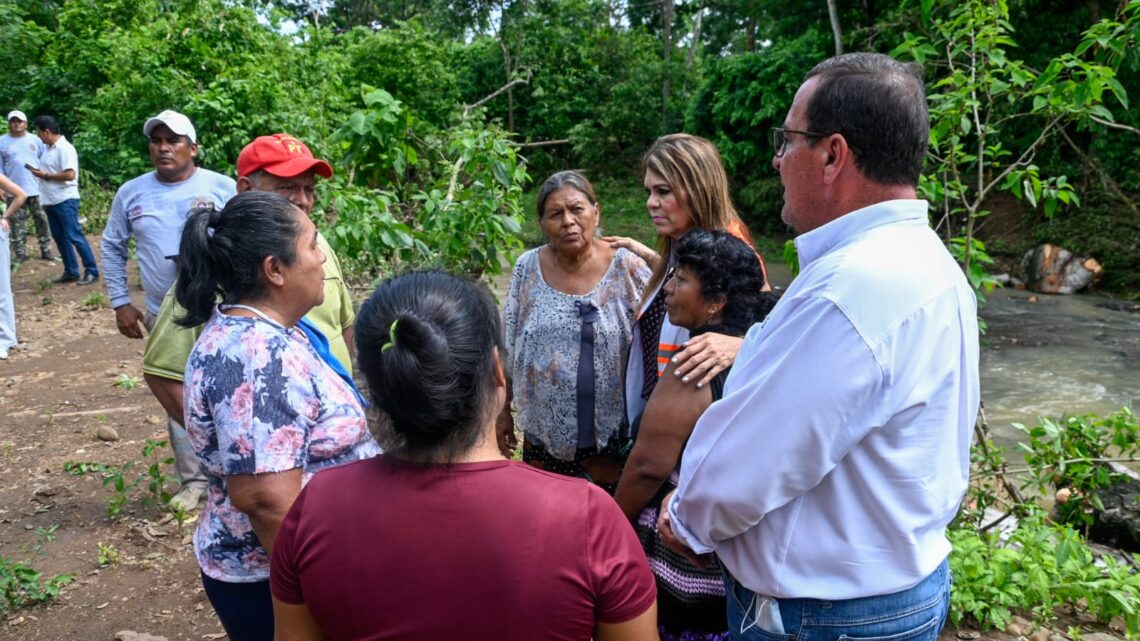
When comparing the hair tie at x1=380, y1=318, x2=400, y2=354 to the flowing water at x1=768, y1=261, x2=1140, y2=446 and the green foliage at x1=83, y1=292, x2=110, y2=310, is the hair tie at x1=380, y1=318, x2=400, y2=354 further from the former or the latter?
the green foliage at x1=83, y1=292, x2=110, y2=310

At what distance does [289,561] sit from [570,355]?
1.86 metres

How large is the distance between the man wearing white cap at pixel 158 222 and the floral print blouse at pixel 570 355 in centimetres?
199

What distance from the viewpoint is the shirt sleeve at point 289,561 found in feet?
4.67

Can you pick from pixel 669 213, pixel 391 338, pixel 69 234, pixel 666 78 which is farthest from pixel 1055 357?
pixel 666 78

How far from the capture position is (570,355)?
10.5 feet

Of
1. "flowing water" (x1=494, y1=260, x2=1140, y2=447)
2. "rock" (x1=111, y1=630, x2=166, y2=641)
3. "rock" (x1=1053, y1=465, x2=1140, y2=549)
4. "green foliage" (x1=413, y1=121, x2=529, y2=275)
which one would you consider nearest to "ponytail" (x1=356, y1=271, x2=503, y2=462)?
"rock" (x1=111, y1=630, x2=166, y2=641)

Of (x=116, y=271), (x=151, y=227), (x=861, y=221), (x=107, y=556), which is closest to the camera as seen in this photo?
(x=861, y=221)

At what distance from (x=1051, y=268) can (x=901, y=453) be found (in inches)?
487

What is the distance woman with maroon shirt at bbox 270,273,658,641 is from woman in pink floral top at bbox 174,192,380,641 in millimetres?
405

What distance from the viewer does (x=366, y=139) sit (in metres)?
4.86

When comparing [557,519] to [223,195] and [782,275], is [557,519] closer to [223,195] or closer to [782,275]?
[223,195]

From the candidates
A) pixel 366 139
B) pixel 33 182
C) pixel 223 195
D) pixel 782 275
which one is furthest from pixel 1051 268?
pixel 33 182

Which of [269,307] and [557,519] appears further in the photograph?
[269,307]

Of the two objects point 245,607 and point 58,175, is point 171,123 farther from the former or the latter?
point 58,175
